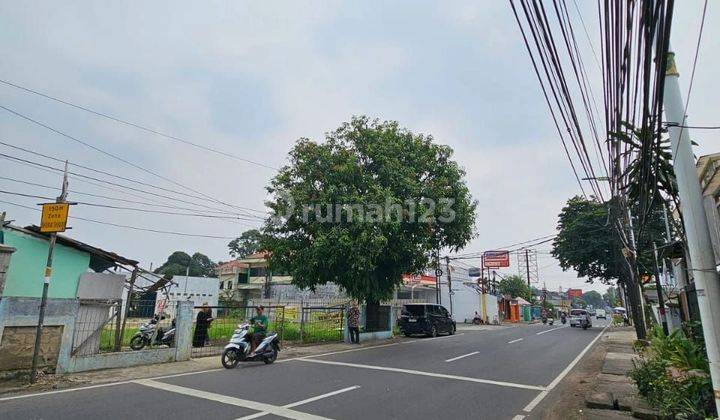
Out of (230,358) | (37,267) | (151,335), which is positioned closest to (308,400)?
(230,358)

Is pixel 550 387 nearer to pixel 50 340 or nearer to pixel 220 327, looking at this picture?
pixel 220 327

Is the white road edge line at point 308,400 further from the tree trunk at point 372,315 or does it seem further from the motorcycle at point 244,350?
the tree trunk at point 372,315

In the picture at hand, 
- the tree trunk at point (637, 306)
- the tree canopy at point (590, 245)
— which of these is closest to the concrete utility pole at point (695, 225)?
the tree trunk at point (637, 306)

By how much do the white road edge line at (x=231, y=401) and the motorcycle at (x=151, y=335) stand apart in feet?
12.0

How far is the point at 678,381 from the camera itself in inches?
239

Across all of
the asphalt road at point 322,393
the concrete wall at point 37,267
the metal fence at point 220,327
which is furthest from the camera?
the metal fence at point 220,327

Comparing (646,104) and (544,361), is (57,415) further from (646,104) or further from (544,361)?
(544,361)

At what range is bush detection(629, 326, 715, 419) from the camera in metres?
5.36

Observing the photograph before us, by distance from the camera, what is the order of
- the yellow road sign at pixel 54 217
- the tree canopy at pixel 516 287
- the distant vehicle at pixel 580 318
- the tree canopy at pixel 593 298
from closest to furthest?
1. the yellow road sign at pixel 54 217
2. the distant vehicle at pixel 580 318
3. the tree canopy at pixel 516 287
4. the tree canopy at pixel 593 298

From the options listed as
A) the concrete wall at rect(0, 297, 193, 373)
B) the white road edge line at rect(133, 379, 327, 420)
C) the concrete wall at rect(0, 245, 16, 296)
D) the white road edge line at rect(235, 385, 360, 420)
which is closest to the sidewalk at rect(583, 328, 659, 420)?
the white road edge line at rect(235, 385, 360, 420)

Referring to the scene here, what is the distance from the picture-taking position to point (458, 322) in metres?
39.6

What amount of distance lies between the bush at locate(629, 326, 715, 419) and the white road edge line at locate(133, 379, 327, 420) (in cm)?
489

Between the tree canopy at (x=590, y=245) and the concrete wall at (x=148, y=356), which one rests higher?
the tree canopy at (x=590, y=245)

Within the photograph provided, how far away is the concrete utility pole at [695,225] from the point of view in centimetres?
449
